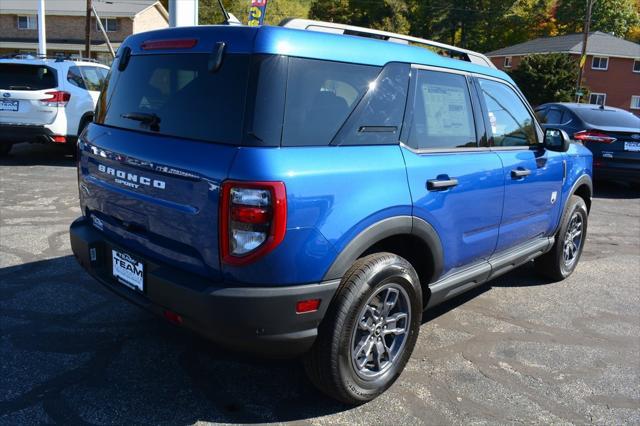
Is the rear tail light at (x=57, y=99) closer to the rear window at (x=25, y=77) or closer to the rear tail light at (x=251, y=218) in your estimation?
the rear window at (x=25, y=77)

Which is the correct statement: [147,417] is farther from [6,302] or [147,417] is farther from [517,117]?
[517,117]

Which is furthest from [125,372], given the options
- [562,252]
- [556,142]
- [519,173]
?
[562,252]

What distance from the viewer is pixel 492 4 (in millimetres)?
61406

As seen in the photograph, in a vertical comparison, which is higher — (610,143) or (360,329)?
(610,143)

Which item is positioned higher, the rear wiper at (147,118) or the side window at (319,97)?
the side window at (319,97)

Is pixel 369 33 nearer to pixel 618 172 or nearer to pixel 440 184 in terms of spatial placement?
pixel 440 184

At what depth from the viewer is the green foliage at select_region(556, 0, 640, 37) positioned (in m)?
60.2

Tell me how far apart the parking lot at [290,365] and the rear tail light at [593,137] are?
524cm

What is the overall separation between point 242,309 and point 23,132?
835 centimetres

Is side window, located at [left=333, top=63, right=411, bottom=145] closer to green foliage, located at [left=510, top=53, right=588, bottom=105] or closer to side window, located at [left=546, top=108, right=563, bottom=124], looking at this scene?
side window, located at [left=546, top=108, right=563, bottom=124]

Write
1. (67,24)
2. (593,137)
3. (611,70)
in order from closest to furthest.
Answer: (593,137) → (611,70) → (67,24)

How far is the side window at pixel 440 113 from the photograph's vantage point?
125 inches

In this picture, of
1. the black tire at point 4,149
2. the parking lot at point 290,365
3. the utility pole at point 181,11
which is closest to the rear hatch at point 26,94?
the black tire at point 4,149

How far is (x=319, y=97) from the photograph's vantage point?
8.66 feet
